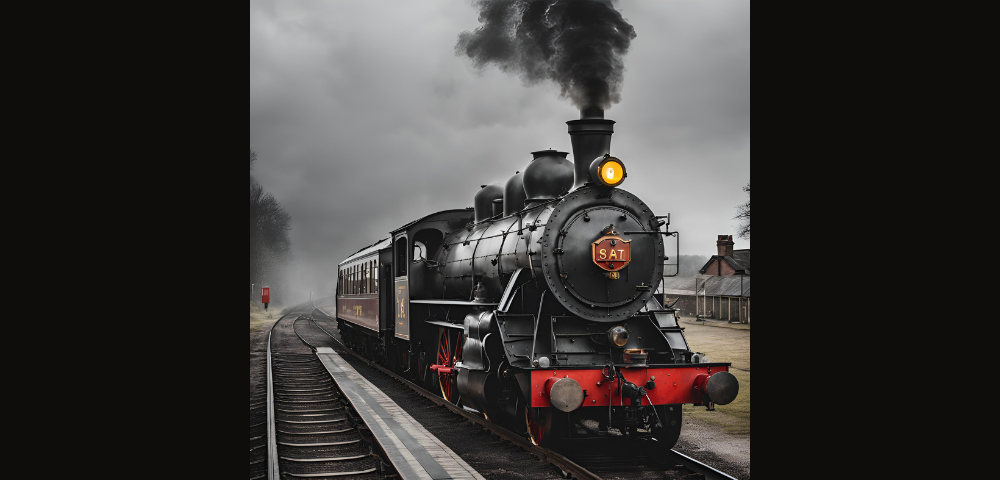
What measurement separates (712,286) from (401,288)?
21.0 metres

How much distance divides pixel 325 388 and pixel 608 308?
7.23m

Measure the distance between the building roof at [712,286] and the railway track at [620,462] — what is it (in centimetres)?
1875

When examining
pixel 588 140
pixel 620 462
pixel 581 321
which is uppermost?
pixel 588 140

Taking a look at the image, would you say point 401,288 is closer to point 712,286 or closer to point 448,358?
point 448,358

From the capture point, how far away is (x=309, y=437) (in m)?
9.21

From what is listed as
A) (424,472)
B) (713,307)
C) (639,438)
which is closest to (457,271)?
(639,438)

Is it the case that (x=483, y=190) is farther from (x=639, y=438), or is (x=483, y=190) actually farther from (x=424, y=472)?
(x=424, y=472)

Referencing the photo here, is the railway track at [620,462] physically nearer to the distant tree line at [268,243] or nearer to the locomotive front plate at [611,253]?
the locomotive front plate at [611,253]

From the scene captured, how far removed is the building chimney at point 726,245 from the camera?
33906 mm

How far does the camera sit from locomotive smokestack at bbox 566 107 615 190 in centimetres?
845

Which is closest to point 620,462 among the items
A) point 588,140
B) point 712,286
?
point 588,140

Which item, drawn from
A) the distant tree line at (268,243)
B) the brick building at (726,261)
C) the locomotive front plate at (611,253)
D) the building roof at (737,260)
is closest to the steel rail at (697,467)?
the locomotive front plate at (611,253)
